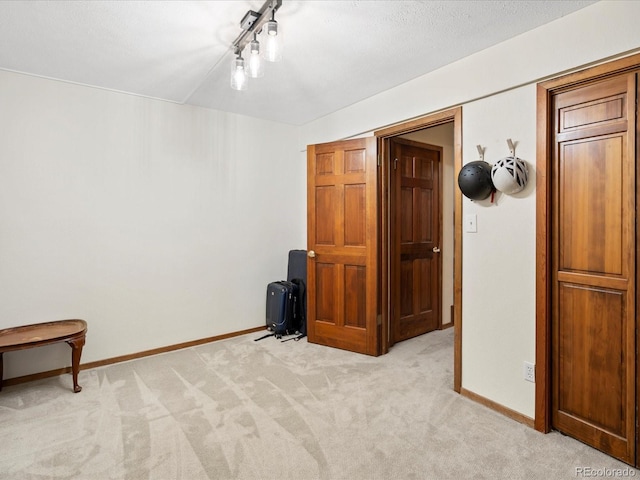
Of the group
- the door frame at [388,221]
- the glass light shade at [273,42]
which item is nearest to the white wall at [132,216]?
the door frame at [388,221]

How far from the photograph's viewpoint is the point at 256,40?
2.08 m

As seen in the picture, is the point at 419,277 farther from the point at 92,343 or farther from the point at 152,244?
the point at 92,343

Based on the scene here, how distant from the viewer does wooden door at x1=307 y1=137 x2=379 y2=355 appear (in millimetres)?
3289

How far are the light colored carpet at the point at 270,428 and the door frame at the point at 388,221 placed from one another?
331 mm

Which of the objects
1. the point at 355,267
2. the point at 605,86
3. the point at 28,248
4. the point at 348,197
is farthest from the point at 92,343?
the point at 605,86

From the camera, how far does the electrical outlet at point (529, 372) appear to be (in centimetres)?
215

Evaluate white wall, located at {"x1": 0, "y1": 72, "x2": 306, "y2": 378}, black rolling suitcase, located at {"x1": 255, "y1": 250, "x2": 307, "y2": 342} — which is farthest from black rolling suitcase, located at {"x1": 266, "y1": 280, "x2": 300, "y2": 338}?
white wall, located at {"x1": 0, "y1": 72, "x2": 306, "y2": 378}

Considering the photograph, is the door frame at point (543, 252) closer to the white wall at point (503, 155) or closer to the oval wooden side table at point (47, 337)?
the white wall at point (503, 155)

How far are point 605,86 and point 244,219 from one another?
3217 mm

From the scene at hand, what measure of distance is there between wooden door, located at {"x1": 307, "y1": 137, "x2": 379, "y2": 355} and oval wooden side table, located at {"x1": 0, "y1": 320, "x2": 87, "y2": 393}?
2017mm

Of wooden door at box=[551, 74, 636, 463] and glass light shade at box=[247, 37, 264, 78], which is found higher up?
glass light shade at box=[247, 37, 264, 78]

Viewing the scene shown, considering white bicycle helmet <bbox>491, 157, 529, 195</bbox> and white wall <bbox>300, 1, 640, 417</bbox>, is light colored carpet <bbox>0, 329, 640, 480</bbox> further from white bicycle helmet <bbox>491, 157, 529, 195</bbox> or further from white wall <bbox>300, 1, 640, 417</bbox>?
white bicycle helmet <bbox>491, 157, 529, 195</bbox>

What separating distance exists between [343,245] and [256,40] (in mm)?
1965

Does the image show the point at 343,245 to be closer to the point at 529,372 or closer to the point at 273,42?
the point at 529,372
